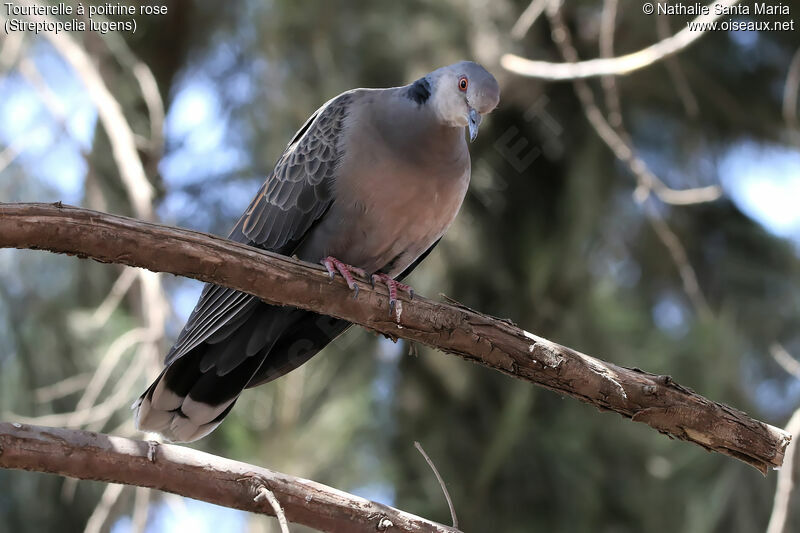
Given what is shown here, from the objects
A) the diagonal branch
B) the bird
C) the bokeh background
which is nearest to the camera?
the diagonal branch

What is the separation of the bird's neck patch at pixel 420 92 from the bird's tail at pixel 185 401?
1.19 metres

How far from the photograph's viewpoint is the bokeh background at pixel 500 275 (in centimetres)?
514

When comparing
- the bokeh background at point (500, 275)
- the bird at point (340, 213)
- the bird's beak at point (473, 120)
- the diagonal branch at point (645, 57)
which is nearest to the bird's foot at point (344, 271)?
the bird at point (340, 213)

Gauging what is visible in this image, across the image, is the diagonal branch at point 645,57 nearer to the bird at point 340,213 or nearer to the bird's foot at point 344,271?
the bird at point 340,213

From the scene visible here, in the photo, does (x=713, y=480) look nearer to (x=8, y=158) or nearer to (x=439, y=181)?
(x=439, y=181)

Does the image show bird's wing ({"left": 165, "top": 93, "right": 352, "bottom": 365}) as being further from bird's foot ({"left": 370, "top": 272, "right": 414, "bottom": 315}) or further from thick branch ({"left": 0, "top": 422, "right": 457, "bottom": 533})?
thick branch ({"left": 0, "top": 422, "right": 457, "bottom": 533})

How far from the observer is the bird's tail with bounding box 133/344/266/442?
2.96m

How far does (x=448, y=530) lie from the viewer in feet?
7.48

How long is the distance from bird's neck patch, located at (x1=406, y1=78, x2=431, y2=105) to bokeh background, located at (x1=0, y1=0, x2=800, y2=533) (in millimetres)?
2075

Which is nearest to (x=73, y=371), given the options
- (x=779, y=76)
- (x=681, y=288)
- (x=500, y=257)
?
(x=500, y=257)

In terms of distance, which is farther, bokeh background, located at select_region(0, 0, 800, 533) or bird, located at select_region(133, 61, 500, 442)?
bokeh background, located at select_region(0, 0, 800, 533)

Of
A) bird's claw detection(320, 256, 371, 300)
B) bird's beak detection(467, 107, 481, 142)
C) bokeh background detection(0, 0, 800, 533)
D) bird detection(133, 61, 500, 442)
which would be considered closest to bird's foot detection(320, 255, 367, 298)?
bird's claw detection(320, 256, 371, 300)

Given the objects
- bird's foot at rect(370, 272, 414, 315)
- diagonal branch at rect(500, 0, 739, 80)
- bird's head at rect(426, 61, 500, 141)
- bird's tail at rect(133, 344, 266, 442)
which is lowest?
bird's tail at rect(133, 344, 266, 442)

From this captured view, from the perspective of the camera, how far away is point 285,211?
3109mm
